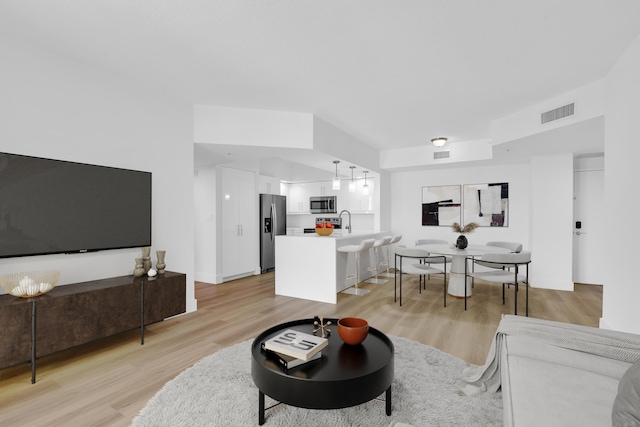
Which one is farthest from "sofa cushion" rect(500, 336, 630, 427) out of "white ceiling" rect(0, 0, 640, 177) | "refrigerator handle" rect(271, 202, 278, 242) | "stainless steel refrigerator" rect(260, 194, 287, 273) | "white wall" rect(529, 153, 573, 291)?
"refrigerator handle" rect(271, 202, 278, 242)

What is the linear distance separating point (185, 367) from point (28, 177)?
2.00 metres

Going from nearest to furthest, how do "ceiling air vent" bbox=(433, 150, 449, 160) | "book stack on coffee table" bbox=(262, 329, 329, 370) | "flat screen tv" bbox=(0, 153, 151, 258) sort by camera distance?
"book stack on coffee table" bbox=(262, 329, 329, 370) < "flat screen tv" bbox=(0, 153, 151, 258) < "ceiling air vent" bbox=(433, 150, 449, 160)

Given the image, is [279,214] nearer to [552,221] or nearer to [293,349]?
[552,221]

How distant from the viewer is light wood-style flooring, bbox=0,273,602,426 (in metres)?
2.09

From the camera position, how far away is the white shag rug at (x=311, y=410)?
1.86 m

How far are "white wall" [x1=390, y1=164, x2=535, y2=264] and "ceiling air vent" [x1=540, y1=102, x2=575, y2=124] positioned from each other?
2.47 m

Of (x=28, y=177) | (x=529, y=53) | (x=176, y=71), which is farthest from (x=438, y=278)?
(x=28, y=177)

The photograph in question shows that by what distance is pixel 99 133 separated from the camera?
10.2 ft

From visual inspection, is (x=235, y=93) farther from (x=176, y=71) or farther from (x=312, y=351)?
(x=312, y=351)

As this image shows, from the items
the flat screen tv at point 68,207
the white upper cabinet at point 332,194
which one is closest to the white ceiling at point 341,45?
the flat screen tv at point 68,207

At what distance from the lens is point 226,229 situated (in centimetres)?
595

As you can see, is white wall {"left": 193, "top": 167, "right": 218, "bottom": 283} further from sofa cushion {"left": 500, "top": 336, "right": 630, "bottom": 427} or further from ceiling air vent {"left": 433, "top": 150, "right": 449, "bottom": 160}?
sofa cushion {"left": 500, "top": 336, "right": 630, "bottom": 427}

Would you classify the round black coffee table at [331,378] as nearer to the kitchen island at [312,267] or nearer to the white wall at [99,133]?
the white wall at [99,133]

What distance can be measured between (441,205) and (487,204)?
0.88m
